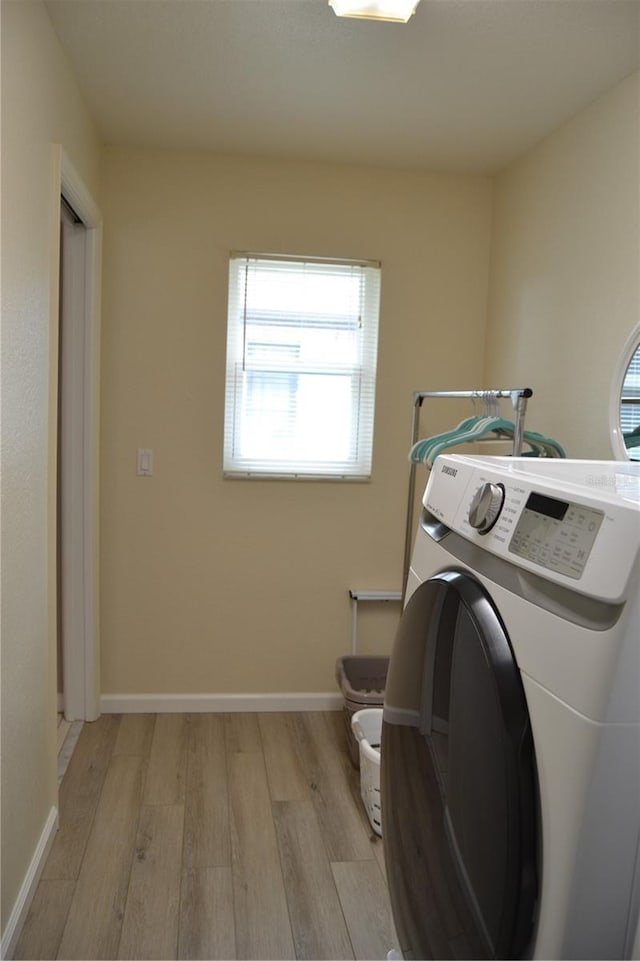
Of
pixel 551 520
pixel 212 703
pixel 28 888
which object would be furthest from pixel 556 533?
pixel 212 703

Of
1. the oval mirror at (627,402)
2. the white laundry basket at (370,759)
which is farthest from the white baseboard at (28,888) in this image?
the oval mirror at (627,402)

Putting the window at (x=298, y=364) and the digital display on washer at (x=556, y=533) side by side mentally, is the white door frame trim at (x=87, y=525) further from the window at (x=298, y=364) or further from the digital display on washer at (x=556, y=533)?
the digital display on washer at (x=556, y=533)

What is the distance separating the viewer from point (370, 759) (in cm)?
224

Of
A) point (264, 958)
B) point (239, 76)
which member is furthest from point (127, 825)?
point (239, 76)

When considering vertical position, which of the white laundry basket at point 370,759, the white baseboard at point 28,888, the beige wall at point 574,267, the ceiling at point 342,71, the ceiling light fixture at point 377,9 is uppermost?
the ceiling at point 342,71

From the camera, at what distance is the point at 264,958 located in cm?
173

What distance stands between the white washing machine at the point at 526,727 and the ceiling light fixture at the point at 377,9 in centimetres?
128

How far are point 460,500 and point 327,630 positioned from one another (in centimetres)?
228

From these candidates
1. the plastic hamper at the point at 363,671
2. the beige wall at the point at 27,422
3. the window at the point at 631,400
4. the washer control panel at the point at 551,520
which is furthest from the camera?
the plastic hamper at the point at 363,671

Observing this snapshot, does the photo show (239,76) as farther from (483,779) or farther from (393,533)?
(483,779)

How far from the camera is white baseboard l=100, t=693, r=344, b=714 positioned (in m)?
3.10

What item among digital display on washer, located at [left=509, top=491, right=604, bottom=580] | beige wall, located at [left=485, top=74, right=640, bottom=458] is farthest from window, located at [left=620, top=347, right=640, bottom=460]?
digital display on washer, located at [left=509, top=491, right=604, bottom=580]

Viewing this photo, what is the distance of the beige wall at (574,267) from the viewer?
2.13m

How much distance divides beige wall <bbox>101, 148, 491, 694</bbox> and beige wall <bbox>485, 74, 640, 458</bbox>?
329 mm
